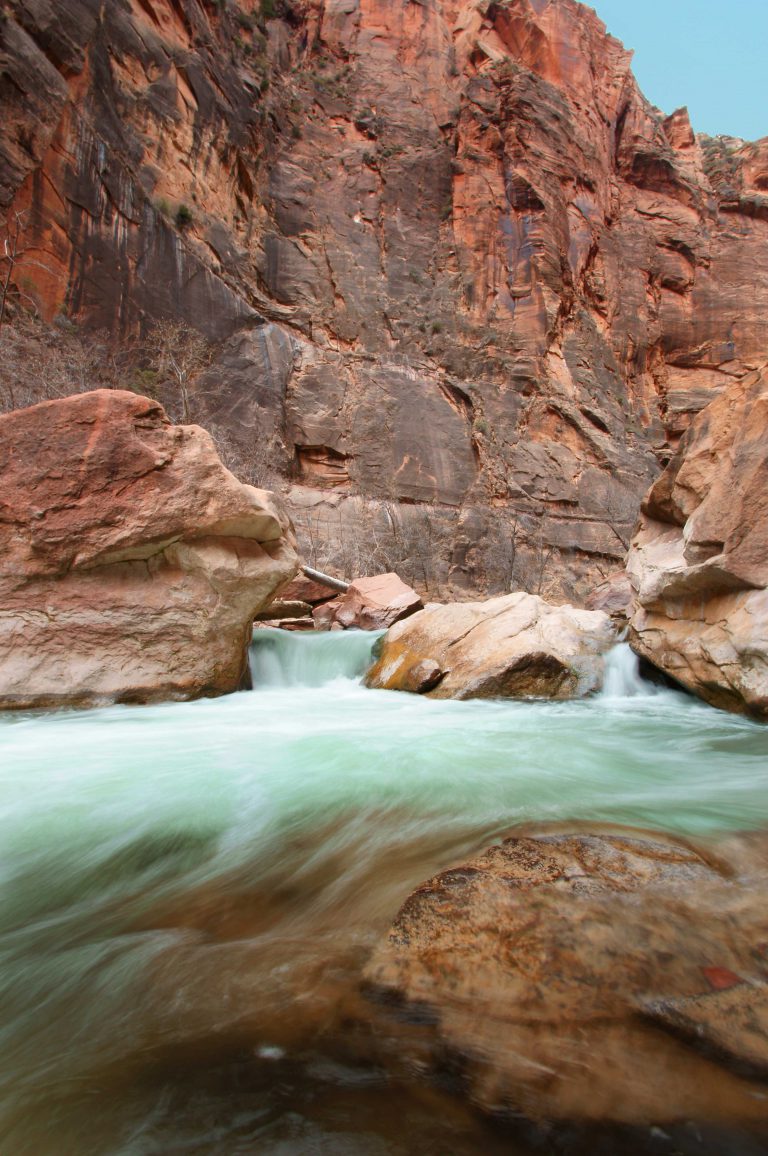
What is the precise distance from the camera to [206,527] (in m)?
5.61

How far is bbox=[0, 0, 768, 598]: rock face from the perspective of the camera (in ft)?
59.4

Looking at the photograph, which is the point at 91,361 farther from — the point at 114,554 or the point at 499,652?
the point at 499,652

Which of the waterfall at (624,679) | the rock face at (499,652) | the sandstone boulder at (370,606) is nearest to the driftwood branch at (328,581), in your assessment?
the sandstone boulder at (370,606)

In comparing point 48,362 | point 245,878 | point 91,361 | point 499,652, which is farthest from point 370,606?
point 91,361

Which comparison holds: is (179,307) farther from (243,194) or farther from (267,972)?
(267,972)

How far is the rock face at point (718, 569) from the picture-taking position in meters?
4.88

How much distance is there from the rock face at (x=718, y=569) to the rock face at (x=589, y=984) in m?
3.60

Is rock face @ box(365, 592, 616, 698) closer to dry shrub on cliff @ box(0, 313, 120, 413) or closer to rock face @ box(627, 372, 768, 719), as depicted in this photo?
rock face @ box(627, 372, 768, 719)

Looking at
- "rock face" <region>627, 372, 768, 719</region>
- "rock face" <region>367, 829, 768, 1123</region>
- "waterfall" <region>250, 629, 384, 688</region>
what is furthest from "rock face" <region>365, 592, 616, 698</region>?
"rock face" <region>367, 829, 768, 1123</region>

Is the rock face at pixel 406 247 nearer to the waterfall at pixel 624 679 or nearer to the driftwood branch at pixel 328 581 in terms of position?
the driftwood branch at pixel 328 581

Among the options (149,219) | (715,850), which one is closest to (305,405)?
(149,219)

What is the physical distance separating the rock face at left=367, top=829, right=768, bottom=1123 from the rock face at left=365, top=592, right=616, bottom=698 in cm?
426

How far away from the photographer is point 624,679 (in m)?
6.54

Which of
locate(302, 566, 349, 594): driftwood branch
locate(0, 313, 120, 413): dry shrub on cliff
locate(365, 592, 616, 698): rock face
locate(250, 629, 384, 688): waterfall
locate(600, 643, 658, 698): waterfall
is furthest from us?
locate(0, 313, 120, 413): dry shrub on cliff
